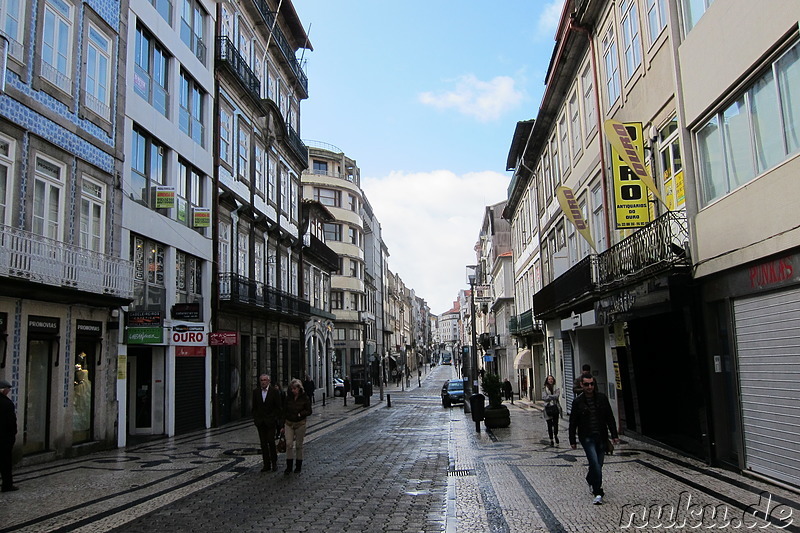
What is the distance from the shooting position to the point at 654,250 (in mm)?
12508

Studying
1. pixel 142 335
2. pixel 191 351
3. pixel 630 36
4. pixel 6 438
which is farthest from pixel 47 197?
pixel 630 36

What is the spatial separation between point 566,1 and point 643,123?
7155mm

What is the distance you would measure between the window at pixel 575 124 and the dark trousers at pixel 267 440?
43.6ft

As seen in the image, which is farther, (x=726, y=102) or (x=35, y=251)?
(x=35, y=251)

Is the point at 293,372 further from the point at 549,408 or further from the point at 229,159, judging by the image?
the point at 549,408

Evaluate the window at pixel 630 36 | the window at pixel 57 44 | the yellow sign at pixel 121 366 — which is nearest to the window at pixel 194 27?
the window at pixel 57 44

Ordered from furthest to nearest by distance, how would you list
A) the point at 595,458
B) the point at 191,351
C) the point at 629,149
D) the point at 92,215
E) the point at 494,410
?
the point at 494,410 → the point at 191,351 → the point at 92,215 → the point at 629,149 → the point at 595,458

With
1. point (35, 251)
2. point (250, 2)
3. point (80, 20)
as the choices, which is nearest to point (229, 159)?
point (250, 2)

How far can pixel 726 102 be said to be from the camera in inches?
404

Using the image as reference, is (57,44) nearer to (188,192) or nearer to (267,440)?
(188,192)

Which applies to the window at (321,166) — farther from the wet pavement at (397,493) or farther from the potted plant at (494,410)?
the wet pavement at (397,493)

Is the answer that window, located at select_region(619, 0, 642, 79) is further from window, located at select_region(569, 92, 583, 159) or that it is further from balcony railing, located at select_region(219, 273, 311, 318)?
balcony railing, located at select_region(219, 273, 311, 318)

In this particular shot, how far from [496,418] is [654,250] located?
8575mm

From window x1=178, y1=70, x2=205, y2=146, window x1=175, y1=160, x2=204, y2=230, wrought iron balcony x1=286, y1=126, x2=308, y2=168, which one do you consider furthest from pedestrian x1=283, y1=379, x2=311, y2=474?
wrought iron balcony x1=286, y1=126, x2=308, y2=168
